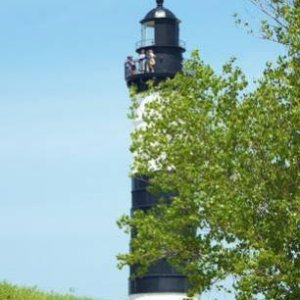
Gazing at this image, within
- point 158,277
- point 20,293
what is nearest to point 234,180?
point 20,293

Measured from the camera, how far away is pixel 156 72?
244ft

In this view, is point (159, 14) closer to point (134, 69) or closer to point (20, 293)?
point (134, 69)

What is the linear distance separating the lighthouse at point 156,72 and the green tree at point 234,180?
31431 mm

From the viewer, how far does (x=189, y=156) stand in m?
37.3

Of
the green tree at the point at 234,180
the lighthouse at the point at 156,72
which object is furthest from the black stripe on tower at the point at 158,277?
the green tree at the point at 234,180

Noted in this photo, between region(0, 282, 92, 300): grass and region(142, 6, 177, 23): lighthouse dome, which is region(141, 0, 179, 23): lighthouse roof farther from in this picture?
region(0, 282, 92, 300): grass

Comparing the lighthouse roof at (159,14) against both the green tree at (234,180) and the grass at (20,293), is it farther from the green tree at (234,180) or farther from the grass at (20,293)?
the green tree at (234,180)

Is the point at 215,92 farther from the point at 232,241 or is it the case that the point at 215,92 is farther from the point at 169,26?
the point at 169,26

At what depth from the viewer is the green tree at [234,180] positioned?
116 ft

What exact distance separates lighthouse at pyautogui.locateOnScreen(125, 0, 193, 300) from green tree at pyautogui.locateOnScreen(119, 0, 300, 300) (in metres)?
31.4

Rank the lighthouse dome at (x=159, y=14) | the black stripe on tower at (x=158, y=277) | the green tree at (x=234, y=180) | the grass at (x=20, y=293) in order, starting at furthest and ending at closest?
the lighthouse dome at (x=159, y=14) → the black stripe on tower at (x=158, y=277) → the grass at (x=20, y=293) → the green tree at (x=234, y=180)

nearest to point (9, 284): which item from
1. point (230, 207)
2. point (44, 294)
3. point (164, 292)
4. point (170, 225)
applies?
→ point (44, 294)

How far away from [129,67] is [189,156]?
39792mm

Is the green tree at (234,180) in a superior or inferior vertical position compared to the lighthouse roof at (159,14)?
inferior
